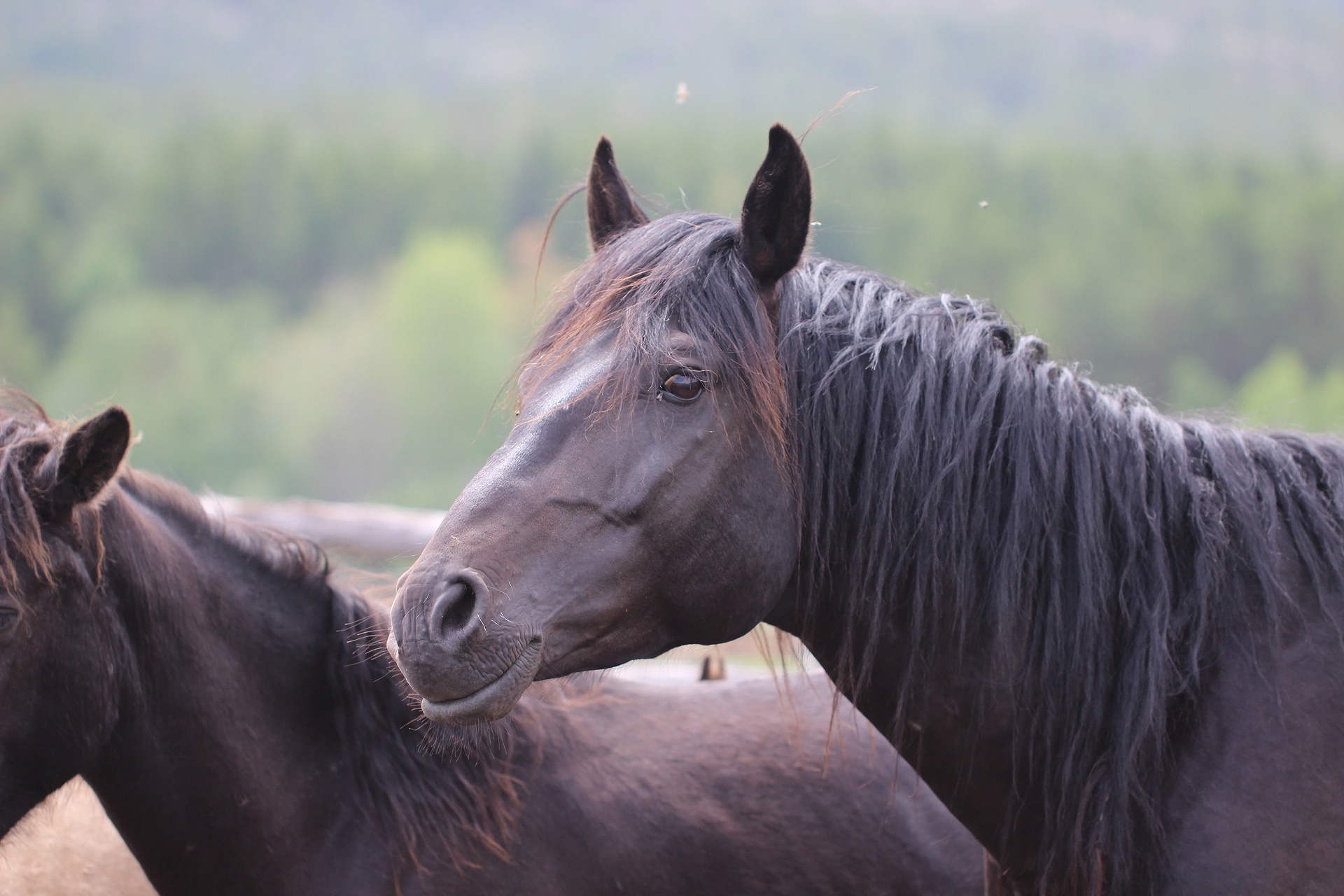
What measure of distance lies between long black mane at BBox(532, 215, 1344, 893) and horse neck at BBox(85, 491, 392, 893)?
106cm

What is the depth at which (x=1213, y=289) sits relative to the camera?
39.9 meters

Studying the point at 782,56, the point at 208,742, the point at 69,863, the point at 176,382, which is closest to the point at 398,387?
the point at 176,382

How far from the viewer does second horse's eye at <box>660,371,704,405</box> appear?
6.14 feet

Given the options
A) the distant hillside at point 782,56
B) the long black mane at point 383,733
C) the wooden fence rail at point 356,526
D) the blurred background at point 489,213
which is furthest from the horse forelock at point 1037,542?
the distant hillside at point 782,56

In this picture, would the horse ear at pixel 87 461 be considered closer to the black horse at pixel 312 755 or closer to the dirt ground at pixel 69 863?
the black horse at pixel 312 755

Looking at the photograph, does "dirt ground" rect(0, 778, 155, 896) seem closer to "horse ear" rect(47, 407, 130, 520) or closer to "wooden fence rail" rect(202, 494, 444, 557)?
"horse ear" rect(47, 407, 130, 520)

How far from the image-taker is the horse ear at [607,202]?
2332 mm

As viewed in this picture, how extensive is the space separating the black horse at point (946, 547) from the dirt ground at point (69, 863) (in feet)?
6.10

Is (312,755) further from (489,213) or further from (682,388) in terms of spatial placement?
(489,213)

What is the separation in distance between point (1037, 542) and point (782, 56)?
75.9 meters

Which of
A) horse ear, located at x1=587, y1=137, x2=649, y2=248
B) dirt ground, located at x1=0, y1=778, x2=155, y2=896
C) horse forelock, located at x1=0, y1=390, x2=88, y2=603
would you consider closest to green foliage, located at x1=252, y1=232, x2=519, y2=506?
dirt ground, located at x1=0, y1=778, x2=155, y2=896

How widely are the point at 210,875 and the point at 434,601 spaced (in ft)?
3.80

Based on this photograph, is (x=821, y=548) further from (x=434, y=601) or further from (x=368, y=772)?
(x=368, y=772)

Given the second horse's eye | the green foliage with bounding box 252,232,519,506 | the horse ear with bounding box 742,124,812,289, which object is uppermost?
the horse ear with bounding box 742,124,812,289
